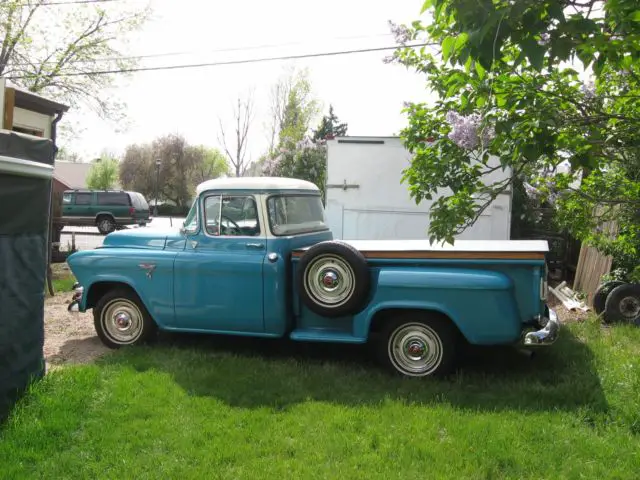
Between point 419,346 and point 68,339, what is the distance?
4299 millimetres

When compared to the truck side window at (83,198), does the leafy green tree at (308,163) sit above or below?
above

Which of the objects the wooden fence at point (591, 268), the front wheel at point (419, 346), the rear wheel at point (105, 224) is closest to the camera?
the front wheel at point (419, 346)

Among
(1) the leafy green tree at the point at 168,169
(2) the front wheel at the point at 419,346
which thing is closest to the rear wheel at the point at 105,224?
(2) the front wheel at the point at 419,346

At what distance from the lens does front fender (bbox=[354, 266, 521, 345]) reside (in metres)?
4.89

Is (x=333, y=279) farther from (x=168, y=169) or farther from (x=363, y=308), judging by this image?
(x=168, y=169)

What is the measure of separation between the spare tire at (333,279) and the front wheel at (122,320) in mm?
1956

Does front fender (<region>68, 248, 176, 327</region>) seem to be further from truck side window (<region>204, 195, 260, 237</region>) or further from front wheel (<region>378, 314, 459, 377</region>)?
front wheel (<region>378, 314, 459, 377</region>)

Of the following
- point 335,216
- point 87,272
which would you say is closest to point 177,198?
point 335,216

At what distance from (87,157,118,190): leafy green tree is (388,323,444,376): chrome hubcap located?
54.0m

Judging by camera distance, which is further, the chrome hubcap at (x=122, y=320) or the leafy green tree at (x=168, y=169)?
the leafy green tree at (x=168, y=169)

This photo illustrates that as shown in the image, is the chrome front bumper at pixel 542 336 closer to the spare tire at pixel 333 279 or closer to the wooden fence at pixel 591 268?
the spare tire at pixel 333 279

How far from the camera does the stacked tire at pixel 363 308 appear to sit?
522cm

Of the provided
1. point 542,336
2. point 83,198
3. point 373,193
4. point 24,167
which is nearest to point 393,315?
point 542,336

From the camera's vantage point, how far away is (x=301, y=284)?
5445 mm
